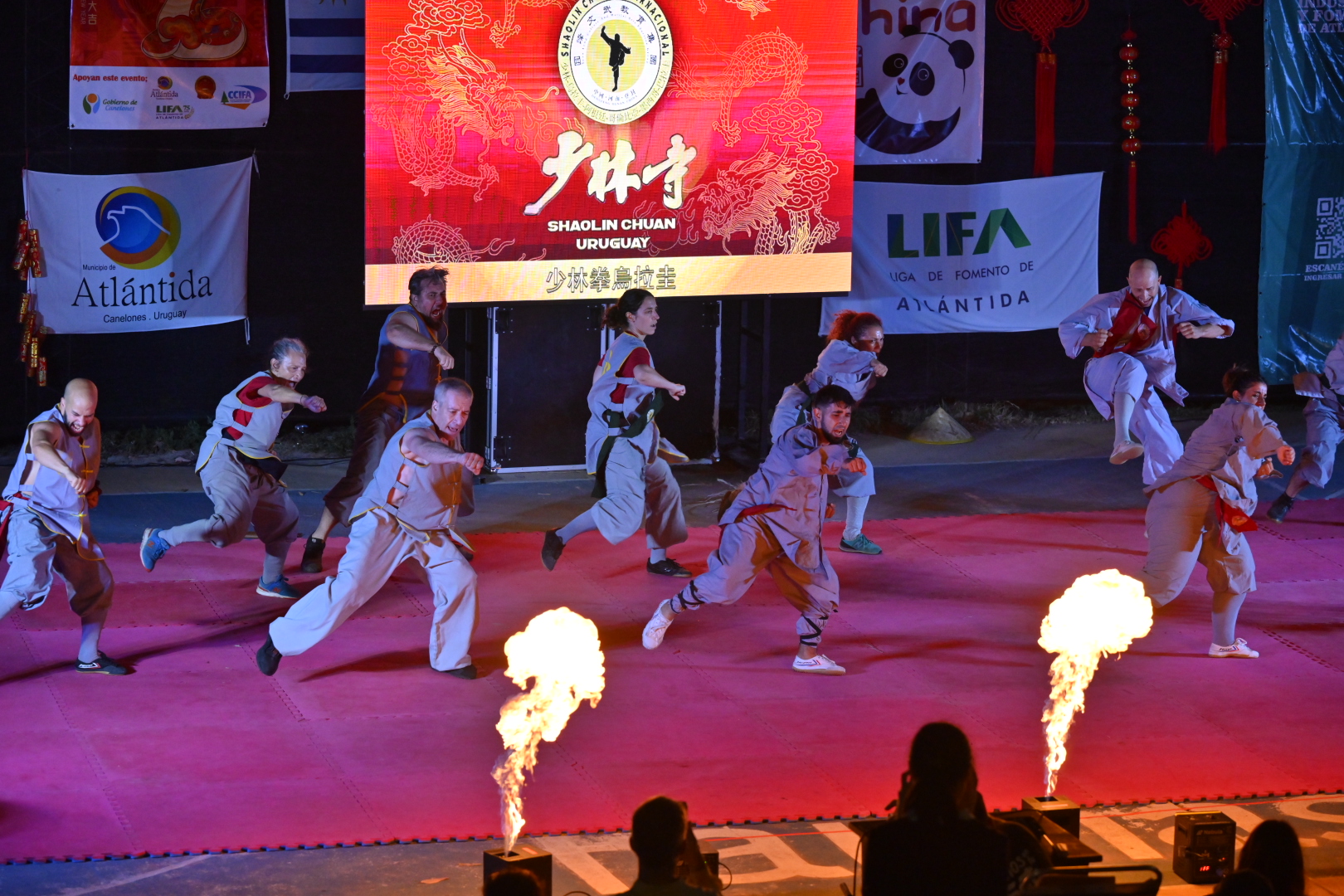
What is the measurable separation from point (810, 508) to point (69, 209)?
24.4ft

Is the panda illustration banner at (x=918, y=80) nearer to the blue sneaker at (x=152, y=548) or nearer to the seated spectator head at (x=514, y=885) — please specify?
the blue sneaker at (x=152, y=548)

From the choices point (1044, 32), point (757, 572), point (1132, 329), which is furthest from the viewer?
point (1044, 32)

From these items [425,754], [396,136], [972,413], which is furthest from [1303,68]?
[425,754]

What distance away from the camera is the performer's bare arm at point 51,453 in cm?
764

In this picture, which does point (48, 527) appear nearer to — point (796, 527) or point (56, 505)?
point (56, 505)

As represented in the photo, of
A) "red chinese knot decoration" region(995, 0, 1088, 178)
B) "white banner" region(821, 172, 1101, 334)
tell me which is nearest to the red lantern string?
"white banner" region(821, 172, 1101, 334)

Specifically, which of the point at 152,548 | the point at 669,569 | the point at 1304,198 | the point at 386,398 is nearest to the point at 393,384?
the point at 386,398

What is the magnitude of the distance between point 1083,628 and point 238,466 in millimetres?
4806

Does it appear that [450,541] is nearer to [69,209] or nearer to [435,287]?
[435,287]

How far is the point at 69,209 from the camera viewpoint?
12.7 metres

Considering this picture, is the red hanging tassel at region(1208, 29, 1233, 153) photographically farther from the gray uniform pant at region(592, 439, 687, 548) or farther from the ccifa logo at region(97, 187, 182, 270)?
the ccifa logo at region(97, 187, 182, 270)

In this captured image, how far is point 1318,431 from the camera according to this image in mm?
11859

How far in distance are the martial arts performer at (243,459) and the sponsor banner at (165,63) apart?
4410 millimetres

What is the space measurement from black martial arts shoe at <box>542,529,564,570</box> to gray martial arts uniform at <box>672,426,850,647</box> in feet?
6.06
